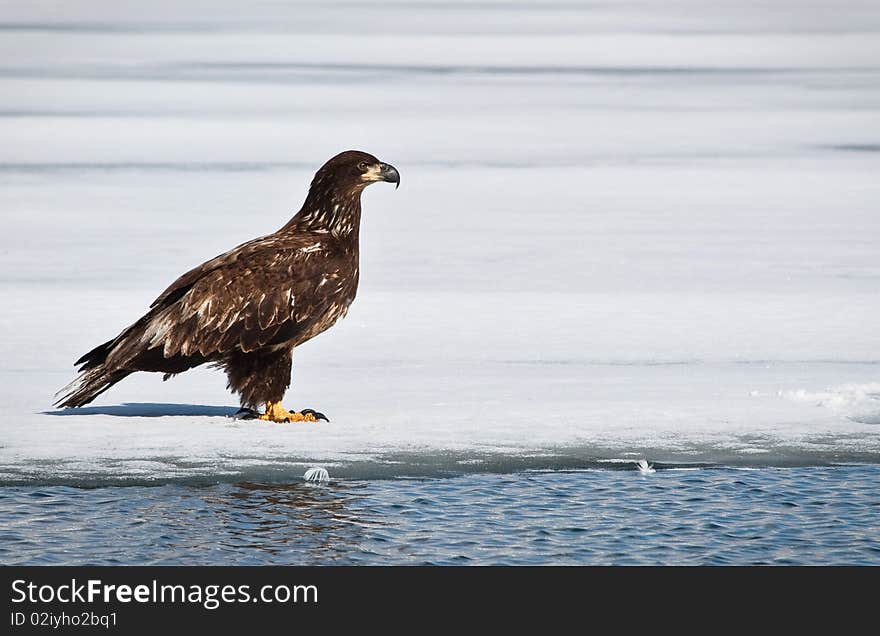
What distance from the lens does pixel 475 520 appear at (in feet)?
22.5

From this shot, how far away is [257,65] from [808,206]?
1038cm

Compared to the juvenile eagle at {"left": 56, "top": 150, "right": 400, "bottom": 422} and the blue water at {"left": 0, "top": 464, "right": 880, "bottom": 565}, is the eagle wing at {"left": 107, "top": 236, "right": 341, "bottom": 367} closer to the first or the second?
the juvenile eagle at {"left": 56, "top": 150, "right": 400, "bottom": 422}

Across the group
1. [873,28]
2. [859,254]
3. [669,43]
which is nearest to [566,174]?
[859,254]

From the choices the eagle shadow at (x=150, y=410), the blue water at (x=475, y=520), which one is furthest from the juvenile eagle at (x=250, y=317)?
the blue water at (x=475, y=520)

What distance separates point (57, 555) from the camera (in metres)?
6.32

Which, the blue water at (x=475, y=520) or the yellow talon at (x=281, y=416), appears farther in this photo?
the yellow talon at (x=281, y=416)

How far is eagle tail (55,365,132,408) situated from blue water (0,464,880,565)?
3.90ft

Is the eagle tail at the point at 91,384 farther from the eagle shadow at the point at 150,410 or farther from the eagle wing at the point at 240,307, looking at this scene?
the eagle shadow at the point at 150,410

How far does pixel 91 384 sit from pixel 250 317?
33.3 inches

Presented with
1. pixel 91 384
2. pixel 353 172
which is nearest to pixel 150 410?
pixel 91 384

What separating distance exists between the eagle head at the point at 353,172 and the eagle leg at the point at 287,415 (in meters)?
1.14

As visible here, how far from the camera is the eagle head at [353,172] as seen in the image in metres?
8.70

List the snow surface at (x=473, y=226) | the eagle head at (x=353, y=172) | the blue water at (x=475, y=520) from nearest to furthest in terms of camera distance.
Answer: the blue water at (x=475, y=520) → the snow surface at (x=473, y=226) → the eagle head at (x=353, y=172)

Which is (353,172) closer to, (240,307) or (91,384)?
(240,307)
